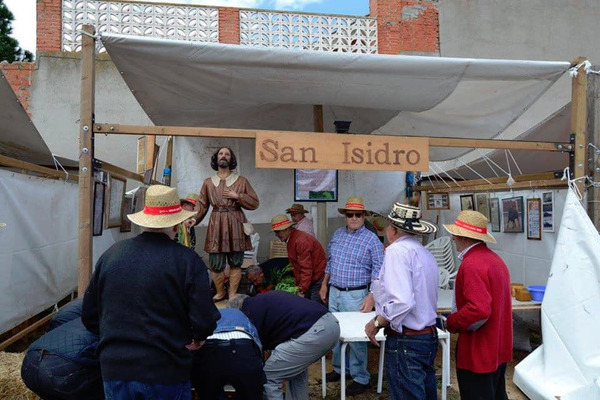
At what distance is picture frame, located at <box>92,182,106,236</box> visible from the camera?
14.4 ft

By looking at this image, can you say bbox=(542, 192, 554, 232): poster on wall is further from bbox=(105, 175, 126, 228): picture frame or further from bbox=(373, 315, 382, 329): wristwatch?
bbox=(105, 175, 126, 228): picture frame

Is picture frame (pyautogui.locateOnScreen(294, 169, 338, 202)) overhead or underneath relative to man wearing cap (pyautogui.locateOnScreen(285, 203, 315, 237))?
overhead

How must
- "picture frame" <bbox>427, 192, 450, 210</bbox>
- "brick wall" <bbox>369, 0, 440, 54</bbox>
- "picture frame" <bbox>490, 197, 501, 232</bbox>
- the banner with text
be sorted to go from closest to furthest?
the banner with text
"picture frame" <bbox>490, 197, 501, 232</bbox>
"picture frame" <bbox>427, 192, 450, 210</bbox>
"brick wall" <bbox>369, 0, 440, 54</bbox>

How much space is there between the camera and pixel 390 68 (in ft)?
12.8

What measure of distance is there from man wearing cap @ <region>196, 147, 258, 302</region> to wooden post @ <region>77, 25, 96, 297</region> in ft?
6.24

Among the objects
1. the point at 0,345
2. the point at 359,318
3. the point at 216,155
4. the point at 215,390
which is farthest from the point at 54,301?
the point at 359,318

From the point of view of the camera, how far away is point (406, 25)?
10.0 m

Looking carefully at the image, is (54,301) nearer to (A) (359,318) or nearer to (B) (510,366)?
(A) (359,318)

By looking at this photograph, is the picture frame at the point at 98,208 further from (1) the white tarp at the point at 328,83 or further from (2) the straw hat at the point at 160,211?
(2) the straw hat at the point at 160,211

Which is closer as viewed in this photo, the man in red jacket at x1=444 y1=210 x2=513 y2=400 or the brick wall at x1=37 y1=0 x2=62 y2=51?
the man in red jacket at x1=444 y1=210 x2=513 y2=400

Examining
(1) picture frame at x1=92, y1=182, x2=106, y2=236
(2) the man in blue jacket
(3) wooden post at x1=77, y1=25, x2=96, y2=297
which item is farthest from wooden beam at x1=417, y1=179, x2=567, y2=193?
(1) picture frame at x1=92, y1=182, x2=106, y2=236

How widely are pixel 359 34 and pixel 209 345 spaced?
833cm

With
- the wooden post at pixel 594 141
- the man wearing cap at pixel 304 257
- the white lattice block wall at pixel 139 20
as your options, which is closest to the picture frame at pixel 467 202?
the wooden post at pixel 594 141

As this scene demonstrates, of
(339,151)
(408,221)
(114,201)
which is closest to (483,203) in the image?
(339,151)
